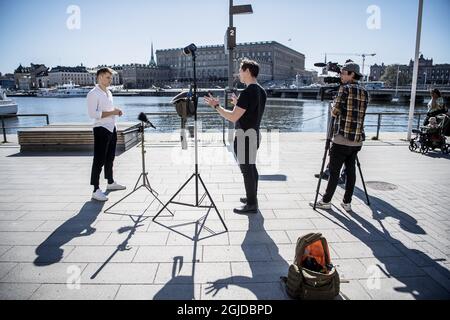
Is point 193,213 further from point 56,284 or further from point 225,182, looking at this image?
point 56,284

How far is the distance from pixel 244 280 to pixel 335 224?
6.16 feet

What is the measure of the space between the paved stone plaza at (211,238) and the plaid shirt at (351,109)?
1231 mm

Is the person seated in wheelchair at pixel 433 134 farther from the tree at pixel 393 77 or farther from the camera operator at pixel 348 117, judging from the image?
the tree at pixel 393 77

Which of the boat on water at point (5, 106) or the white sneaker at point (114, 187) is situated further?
the boat on water at point (5, 106)

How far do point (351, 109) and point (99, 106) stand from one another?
3.78m

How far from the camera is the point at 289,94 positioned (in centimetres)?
9288

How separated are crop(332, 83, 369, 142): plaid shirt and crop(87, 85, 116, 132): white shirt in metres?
3.50

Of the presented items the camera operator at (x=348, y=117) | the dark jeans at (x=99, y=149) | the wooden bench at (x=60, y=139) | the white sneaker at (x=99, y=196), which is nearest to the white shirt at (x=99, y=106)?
the dark jeans at (x=99, y=149)

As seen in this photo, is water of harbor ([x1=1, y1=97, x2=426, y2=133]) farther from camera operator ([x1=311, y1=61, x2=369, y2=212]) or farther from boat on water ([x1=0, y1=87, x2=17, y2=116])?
camera operator ([x1=311, y1=61, x2=369, y2=212])

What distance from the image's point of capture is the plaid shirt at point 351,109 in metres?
4.18

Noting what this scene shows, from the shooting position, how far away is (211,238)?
12.6 feet

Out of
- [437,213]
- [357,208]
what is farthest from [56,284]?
[437,213]

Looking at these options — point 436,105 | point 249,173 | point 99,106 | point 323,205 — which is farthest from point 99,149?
point 436,105

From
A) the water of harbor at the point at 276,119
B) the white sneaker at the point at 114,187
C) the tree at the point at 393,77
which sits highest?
the tree at the point at 393,77
